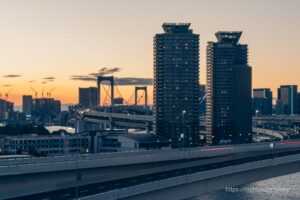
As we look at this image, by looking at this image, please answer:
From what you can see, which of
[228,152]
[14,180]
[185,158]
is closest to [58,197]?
[14,180]

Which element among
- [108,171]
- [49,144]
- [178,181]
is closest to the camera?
[178,181]

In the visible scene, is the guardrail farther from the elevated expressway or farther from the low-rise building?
the low-rise building

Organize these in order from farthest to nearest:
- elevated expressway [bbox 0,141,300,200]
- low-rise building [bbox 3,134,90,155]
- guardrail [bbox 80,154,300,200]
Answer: low-rise building [bbox 3,134,90,155] < elevated expressway [bbox 0,141,300,200] < guardrail [bbox 80,154,300,200]

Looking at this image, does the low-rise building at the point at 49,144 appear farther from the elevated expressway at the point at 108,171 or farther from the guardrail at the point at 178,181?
the guardrail at the point at 178,181

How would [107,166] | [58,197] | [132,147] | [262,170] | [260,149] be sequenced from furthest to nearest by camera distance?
[132,147]
[260,149]
[262,170]
[107,166]
[58,197]

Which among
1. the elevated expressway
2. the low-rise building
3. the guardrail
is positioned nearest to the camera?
the guardrail

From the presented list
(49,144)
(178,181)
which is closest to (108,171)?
(178,181)

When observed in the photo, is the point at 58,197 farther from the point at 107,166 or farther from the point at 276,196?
the point at 276,196

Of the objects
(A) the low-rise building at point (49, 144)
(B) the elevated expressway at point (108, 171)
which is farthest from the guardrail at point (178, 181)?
(A) the low-rise building at point (49, 144)

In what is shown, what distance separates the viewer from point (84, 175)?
62.6 metres

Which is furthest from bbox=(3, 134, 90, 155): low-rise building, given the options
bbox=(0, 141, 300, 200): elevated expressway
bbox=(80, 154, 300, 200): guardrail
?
bbox=(80, 154, 300, 200): guardrail

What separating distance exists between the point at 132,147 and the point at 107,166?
8209cm

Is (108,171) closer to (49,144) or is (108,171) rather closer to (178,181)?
(178,181)

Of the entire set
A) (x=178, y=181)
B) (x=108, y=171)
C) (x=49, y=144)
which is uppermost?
(x=108, y=171)
